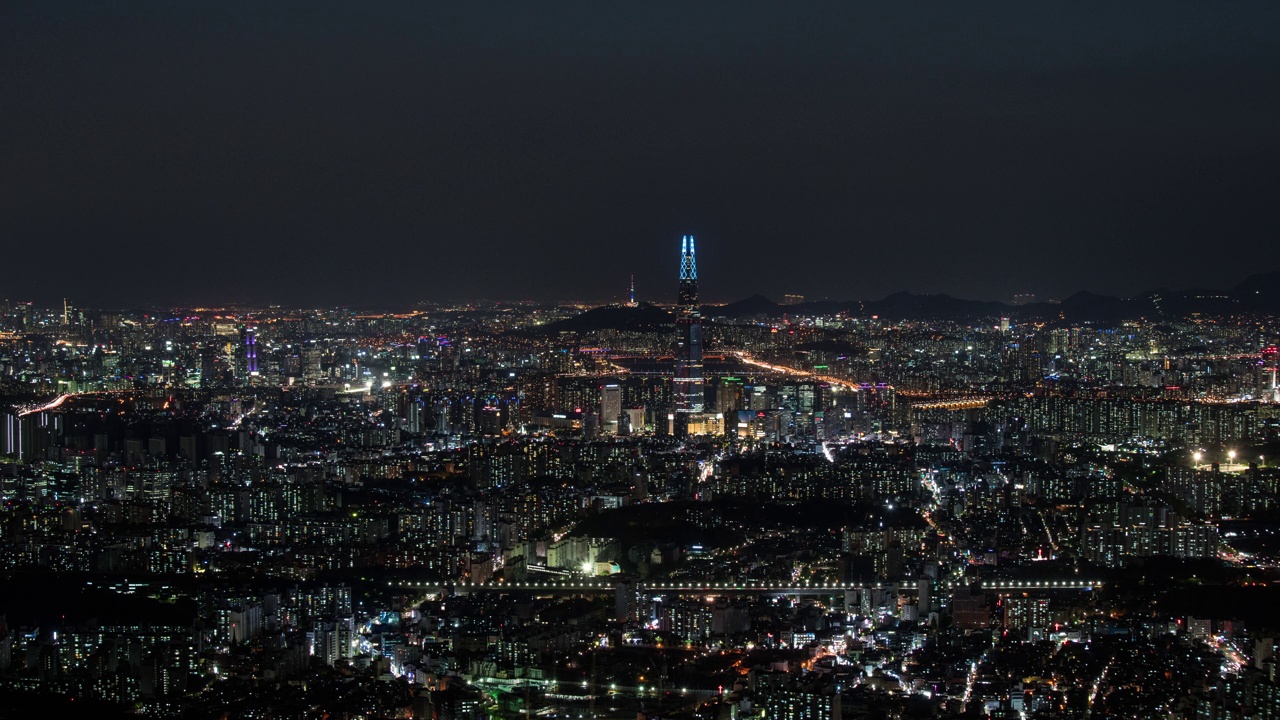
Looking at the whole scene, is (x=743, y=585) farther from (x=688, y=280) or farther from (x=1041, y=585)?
(x=688, y=280)

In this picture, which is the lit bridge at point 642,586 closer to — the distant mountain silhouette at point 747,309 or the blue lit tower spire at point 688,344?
the blue lit tower spire at point 688,344

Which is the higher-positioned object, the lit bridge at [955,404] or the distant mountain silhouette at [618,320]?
the distant mountain silhouette at [618,320]

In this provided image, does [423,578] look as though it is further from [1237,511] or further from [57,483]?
[1237,511]

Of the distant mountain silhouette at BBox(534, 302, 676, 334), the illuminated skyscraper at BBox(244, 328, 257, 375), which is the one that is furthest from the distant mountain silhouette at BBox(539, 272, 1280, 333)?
the illuminated skyscraper at BBox(244, 328, 257, 375)

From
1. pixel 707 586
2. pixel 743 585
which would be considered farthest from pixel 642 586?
pixel 743 585

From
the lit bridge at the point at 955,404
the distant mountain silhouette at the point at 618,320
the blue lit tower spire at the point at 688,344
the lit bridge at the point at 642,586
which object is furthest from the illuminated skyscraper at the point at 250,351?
the lit bridge at the point at 642,586

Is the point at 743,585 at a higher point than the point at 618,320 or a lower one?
lower

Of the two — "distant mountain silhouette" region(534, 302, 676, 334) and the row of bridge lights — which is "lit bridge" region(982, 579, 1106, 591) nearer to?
the row of bridge lights
